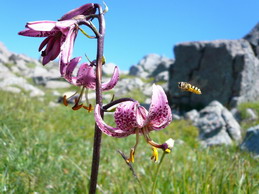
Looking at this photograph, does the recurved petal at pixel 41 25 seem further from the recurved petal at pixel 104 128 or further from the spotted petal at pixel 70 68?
the recurved petal at pixel 104 128

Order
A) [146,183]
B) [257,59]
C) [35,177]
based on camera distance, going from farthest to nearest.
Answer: [257,59] → [146,183] → [35,177]

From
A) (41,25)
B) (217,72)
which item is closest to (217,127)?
(217,72)

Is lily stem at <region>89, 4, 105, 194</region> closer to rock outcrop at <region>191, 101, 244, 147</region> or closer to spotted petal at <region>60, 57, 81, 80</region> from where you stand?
spotted petal at <region>60, 57, 81, 80</region>

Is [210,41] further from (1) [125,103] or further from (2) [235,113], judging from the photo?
(1) [125,103]

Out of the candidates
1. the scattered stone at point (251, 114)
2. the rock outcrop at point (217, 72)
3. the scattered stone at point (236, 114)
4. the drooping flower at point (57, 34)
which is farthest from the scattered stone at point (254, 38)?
the drooping flower at point (57, 34)

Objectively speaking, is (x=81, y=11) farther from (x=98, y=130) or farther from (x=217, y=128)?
(x=217, y=128)

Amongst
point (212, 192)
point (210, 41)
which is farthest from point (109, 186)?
point (210, 41)
